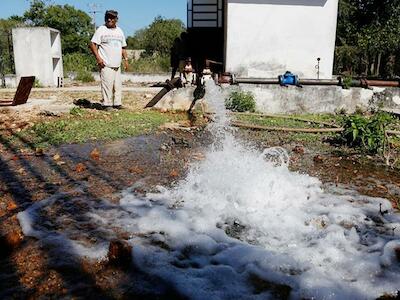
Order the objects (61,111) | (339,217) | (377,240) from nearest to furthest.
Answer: (377,240) → (339,217) → (61,111)

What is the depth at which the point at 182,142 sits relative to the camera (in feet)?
19.7

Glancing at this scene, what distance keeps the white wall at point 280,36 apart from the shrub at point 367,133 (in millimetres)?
5415

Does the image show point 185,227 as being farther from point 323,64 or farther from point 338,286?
point 323,64

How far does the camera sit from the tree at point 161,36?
41.6 meters

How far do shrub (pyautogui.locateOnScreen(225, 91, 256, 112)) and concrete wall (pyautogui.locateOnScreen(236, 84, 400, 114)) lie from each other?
0.77ft

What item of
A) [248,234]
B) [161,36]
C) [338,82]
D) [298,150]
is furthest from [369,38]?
[161,36]

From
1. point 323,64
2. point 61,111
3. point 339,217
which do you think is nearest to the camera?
point 339,217

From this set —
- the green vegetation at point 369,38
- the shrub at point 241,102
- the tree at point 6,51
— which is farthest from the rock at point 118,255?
the green vegetation at point 369,38

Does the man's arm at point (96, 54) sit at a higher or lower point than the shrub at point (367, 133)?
higher

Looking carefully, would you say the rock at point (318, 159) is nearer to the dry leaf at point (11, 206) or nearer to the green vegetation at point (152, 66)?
the dry leaf at point (11, 206)

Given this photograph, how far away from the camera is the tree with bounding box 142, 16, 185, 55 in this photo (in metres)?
41.6

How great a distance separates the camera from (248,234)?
9.93 ft

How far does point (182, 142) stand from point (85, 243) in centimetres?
340

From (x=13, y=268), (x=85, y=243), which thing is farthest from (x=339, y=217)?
(x=13, y=268)
